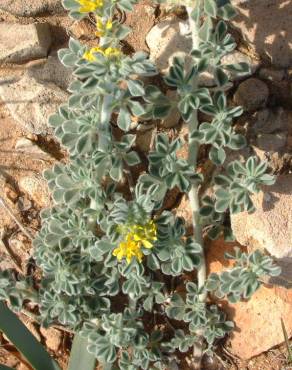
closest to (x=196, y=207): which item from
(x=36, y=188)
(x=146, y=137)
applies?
(x=146, y=137)

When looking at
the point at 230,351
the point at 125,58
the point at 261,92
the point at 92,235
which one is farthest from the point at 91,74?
the point at 230,351

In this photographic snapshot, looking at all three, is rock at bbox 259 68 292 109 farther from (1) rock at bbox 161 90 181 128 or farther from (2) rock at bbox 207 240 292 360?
(2) rock at bbox 207 240 292 360

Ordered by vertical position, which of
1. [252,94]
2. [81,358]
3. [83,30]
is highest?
[83,30]

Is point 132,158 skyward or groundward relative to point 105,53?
groundward

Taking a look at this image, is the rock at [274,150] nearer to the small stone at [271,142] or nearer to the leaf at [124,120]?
the small stone at [271,142]

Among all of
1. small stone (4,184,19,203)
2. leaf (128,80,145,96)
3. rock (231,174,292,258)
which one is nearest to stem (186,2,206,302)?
rock (231,174,292,258)

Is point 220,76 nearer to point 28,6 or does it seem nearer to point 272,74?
point 272,74
